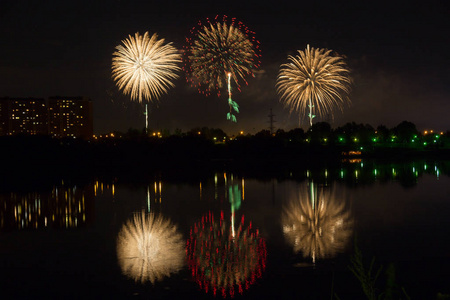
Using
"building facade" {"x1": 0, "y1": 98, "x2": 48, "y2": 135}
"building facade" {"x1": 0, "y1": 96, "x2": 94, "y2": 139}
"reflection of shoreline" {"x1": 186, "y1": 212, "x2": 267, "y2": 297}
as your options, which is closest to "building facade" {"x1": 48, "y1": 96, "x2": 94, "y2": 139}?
"building facade" {"x1": 0, "y1": 96, "x2": 94, "y2": 139}

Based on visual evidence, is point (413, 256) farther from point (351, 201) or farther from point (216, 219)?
point (351, 201)

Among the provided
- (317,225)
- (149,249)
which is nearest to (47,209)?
(149,249)

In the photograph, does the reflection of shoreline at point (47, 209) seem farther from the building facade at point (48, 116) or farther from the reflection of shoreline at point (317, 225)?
the building facade at point (48, 116)

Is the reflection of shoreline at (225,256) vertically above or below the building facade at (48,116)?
below

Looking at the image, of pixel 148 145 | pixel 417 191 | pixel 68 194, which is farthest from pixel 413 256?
pixel 148 145

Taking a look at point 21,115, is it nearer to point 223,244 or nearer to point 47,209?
point 47,209

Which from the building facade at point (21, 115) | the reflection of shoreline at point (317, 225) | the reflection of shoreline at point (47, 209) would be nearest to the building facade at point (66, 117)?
the building facade at point (21, 115)

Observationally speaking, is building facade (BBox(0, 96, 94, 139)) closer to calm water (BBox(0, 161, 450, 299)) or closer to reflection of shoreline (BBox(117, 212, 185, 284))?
calm water (BBox(0, 161, 450, 299))
